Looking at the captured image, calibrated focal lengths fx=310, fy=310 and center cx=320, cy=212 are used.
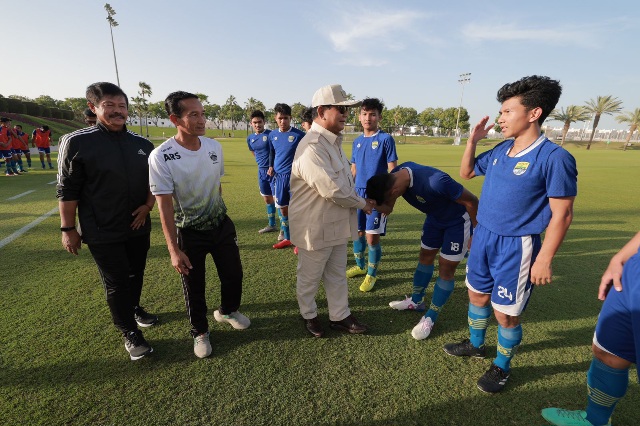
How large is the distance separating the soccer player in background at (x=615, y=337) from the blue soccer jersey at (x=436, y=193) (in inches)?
48.4

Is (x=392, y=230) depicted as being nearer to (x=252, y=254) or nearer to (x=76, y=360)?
(x=252, y=254)

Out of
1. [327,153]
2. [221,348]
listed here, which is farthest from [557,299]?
[221,348]

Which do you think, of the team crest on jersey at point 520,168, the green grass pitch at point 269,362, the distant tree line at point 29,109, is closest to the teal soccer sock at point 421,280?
the green grass pitch at point 269,362

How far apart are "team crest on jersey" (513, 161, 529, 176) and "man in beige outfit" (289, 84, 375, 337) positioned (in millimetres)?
1138

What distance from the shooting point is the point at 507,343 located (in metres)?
2.37

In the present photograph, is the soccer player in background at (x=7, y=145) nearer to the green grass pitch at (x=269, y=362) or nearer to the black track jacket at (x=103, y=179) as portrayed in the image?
the green grass pitch at (x=269, y=362)

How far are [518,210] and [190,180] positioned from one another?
2.46 m

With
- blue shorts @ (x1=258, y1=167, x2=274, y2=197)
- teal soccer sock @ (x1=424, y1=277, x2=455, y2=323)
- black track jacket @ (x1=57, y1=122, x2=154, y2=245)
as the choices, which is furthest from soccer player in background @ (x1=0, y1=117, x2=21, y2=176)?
teal soccer sock @ (x1=424, y1=277, x2=455, y2=323)

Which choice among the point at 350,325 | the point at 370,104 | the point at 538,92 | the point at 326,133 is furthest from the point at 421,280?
the point at 370,104

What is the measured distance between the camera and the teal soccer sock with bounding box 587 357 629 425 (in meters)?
1.82

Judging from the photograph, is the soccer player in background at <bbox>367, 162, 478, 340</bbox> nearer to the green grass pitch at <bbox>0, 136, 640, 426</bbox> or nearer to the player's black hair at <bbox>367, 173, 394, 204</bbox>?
the player's black hair at <bbox>367, 173, 394, 204</bbox>

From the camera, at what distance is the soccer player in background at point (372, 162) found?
4012 millimetres

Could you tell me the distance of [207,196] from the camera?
2654mm

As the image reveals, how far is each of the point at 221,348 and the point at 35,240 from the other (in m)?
4.83
